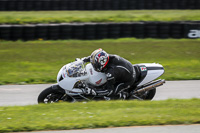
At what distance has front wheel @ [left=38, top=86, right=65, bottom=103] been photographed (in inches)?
291

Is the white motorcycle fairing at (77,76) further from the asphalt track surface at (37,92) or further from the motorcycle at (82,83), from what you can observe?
the asphalt track surface at (37,92)

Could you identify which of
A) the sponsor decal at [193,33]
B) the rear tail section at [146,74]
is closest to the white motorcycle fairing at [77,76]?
the rear tail section at [146,74]

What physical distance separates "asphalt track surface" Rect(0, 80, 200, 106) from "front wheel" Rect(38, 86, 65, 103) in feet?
2.71

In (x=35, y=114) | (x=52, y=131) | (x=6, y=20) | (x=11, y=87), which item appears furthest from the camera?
(x=6, y=20)

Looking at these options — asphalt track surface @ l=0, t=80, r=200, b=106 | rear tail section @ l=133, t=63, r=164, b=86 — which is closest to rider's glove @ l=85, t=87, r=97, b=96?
rear tail section @ l=133, t=63, r=164, b=86

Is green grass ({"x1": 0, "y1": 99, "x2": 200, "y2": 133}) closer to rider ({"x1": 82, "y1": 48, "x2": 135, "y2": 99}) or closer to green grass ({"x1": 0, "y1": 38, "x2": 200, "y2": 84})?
rider ({"x1": 82, "y1": 48, "x2": 135, "y2": 99})

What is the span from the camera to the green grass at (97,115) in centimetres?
589

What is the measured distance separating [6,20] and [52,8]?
14.7 ft

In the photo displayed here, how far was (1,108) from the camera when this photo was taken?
23.3 ft

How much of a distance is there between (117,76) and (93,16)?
13624mm

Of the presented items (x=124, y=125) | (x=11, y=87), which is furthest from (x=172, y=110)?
(x=11, y=87)

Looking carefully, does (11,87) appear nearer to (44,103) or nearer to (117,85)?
(44,103)

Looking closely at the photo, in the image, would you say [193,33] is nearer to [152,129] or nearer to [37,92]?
[37,92]

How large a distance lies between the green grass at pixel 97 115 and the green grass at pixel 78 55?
136 inches
